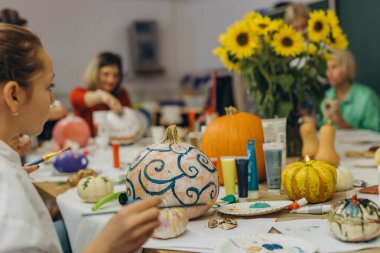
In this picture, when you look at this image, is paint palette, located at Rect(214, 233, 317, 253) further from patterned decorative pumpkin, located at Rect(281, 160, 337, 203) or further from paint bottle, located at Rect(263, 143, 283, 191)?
paint bottle, located at Rect(263, 143, 283, 191)

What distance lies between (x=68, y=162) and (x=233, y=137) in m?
0.74

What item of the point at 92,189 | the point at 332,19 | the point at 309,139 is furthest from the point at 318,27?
the point at 92,189

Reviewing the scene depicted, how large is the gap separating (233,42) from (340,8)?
2.56m

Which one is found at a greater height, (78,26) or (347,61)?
(78,26)

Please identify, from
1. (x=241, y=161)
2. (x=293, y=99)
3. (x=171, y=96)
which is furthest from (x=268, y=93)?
(x=171, y=96)

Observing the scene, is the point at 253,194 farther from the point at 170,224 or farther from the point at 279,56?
the point at 279,56

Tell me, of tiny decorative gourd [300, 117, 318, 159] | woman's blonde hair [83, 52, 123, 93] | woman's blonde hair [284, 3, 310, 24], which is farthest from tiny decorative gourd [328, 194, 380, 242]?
woman's blonde hair [83, 52, 123, 93]

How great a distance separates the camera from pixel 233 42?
1992 millimetres

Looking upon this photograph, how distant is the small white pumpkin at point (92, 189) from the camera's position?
1485 mm

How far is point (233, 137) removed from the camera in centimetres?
166

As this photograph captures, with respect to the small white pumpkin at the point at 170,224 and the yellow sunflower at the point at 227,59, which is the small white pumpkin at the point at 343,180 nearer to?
the small white pumpkin at the point at 170,224

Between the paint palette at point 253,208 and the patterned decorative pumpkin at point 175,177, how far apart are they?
55mm

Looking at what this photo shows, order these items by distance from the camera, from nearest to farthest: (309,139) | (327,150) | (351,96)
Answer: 1. (327,150)
2. (309,139)
3. (351,96)

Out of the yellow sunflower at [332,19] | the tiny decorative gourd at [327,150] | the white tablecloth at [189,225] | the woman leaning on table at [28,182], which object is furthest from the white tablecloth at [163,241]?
the yellow sunflower at [332,19]
